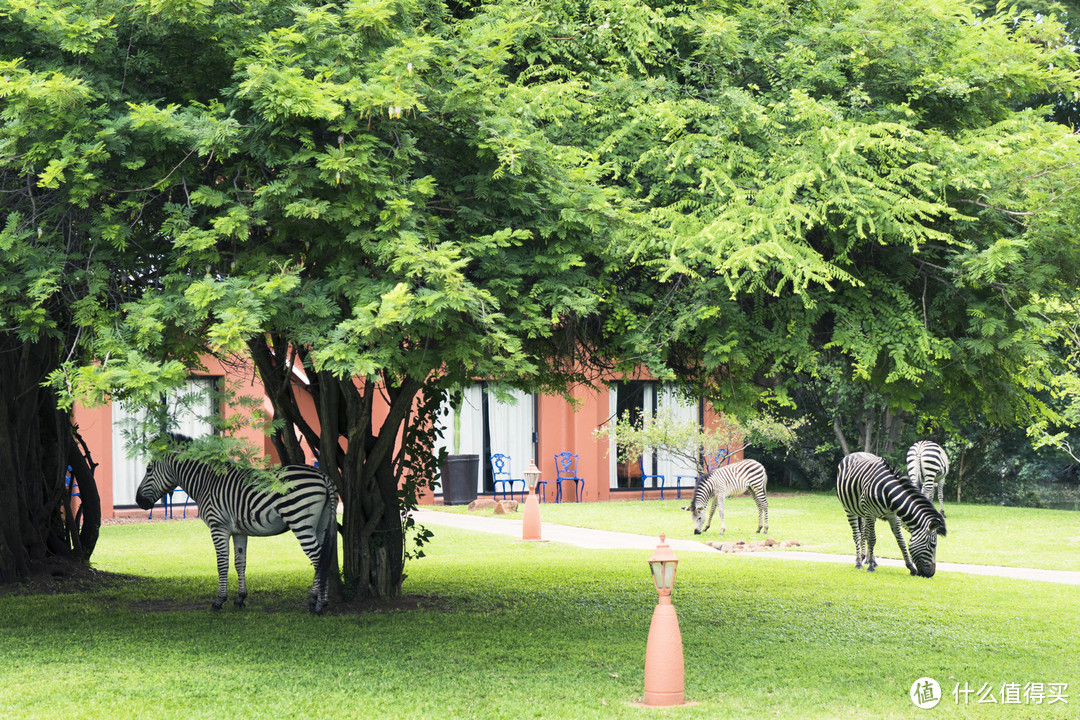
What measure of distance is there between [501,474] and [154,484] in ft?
55.3

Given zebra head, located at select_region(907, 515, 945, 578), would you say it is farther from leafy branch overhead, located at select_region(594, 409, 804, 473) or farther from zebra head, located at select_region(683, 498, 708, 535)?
leafy branch overhead, located at select_region(594, 409, 804, 473)

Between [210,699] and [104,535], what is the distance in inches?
550

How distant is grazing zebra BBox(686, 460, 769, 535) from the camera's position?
64.6 ft

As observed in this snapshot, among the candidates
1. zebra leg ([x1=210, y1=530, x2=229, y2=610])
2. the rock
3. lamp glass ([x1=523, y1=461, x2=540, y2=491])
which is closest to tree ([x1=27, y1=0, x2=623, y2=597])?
zebra leg ([x1=210, y1=530, x2=229, y2=610])

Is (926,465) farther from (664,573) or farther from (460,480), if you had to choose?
(664,573)

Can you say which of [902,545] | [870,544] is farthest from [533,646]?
[870,544]

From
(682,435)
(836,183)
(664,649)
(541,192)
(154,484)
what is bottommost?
(664,649)

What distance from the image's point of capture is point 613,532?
20.7 meters

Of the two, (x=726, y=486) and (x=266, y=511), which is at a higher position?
(x=266, y=511)

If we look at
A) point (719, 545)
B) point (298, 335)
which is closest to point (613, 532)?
point (719, 545)

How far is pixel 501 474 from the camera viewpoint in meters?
28.8

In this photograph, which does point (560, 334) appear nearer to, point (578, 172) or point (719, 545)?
point (578, 172)

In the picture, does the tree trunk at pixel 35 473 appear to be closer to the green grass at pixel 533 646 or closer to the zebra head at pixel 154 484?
the green grass at pixel 533 646

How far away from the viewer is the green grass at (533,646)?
299 inches
